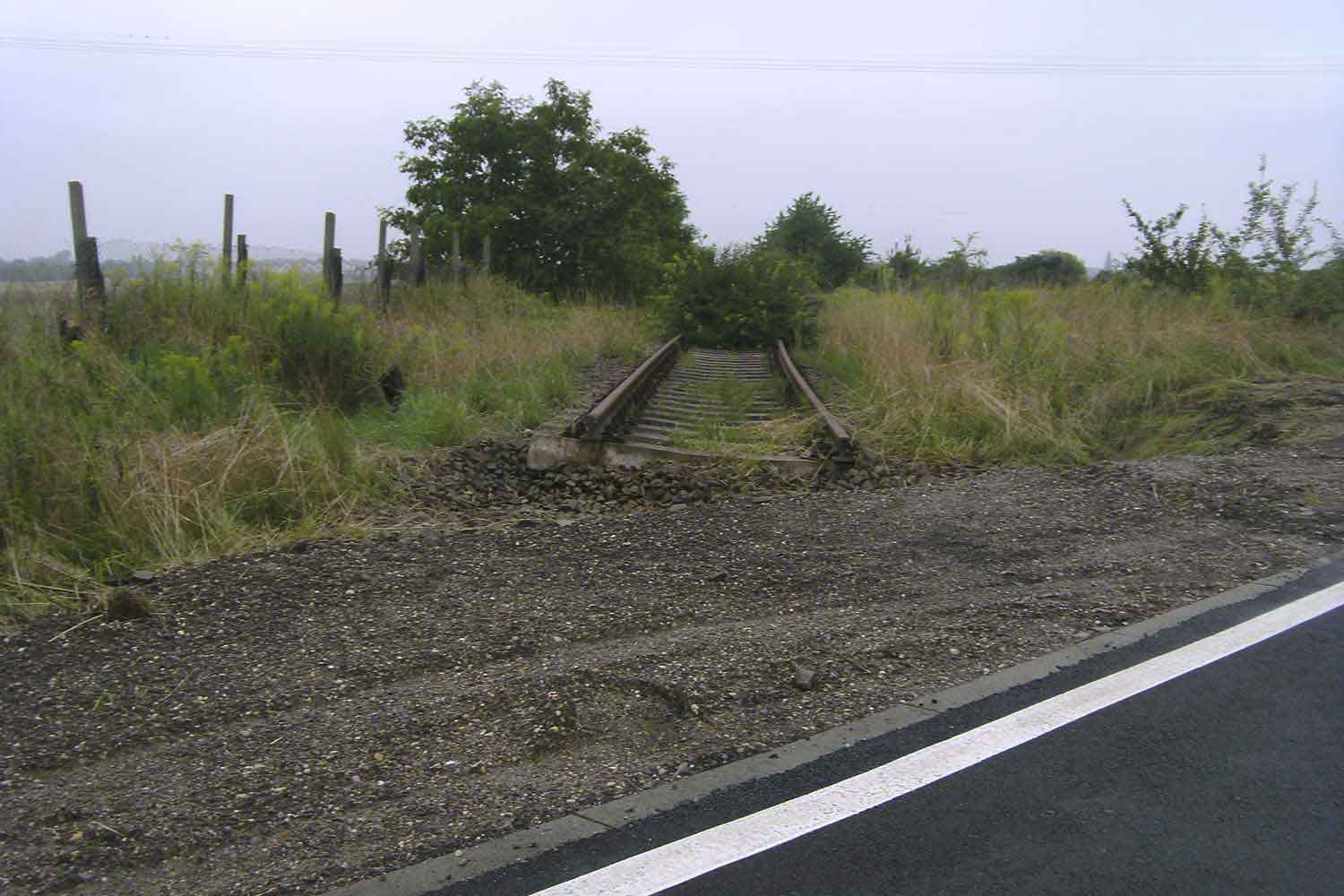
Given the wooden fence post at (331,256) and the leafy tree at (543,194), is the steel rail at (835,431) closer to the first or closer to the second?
the wooden fence post at (331,256)

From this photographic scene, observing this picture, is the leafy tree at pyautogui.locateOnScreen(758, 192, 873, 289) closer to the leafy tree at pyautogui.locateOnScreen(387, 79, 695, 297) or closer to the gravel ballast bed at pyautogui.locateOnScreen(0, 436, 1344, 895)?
the leafy tree at pyautogui.locateOnScreen(387, 79, 695, 297)

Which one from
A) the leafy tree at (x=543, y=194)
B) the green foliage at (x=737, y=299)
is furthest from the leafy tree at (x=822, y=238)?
the green foliage at (x=737, y=299)

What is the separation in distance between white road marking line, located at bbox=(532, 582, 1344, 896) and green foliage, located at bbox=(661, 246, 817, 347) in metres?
14.9

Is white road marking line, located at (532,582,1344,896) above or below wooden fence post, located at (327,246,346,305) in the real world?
below

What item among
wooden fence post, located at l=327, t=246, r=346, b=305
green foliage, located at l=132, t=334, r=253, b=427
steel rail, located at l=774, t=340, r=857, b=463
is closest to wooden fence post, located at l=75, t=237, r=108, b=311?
green foliage, located at l=132, t=334, r=253, b=427

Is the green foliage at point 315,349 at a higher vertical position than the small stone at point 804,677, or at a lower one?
higher

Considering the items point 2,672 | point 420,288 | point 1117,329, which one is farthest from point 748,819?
point 420,288

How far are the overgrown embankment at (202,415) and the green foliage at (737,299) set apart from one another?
24.6 feet

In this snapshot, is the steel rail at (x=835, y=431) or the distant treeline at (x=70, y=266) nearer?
the steel rail at (x=835, y=431)

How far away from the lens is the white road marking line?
263 cm

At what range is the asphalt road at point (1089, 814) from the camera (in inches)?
102

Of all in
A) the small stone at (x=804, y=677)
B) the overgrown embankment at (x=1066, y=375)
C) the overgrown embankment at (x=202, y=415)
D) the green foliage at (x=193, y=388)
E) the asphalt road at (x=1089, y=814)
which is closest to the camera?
the asphalt road at (x=1089, y=814)

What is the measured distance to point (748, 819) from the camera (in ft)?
9.46

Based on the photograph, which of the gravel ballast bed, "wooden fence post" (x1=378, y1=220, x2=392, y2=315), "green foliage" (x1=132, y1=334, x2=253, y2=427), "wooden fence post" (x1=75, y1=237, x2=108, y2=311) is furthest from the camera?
"wooden fence post" (x1=378, y1=220, x2=392, y2=315)
